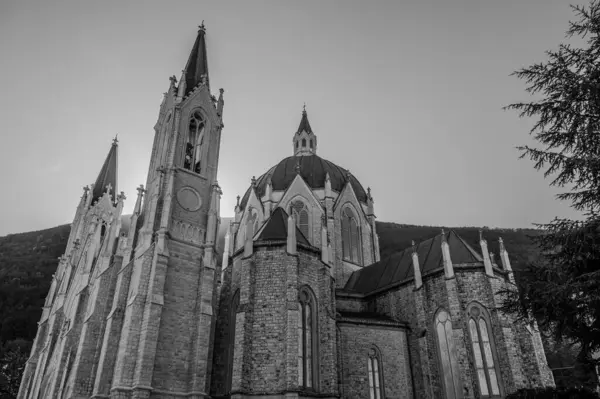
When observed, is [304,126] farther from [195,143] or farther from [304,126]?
[195,143]

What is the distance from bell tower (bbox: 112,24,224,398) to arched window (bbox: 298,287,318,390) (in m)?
4.18

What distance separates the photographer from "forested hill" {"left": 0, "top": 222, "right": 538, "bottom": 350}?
54.2 m

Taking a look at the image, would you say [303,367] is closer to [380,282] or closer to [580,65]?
[380,282]

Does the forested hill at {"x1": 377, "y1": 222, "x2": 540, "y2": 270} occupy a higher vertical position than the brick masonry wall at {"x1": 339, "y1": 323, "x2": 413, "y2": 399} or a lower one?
higher

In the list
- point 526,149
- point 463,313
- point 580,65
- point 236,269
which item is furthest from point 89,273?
point 580,65

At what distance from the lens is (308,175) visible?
33938mm

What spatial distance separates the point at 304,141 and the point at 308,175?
6.84 meters

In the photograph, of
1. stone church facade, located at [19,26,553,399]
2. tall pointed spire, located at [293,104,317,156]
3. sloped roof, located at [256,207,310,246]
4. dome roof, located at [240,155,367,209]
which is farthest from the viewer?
tall pointed spire, located at [293,104,317,156]

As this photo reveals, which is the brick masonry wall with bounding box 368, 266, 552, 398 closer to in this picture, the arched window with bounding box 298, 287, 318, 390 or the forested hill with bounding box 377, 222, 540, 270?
the arched window with bounding box 298, 287, 318, 390

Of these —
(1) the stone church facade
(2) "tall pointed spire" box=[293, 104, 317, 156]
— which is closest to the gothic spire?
(2) "tall pointed spire" box=[293, 104, 317, 156]

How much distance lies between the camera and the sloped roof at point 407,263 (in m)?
21.9

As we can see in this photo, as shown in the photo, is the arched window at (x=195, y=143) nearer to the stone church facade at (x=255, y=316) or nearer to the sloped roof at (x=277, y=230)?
the stone church facade at (x=255, y=316)

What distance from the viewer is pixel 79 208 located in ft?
131

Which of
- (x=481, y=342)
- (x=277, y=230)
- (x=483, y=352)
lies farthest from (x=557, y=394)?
(x=277, y=230)
